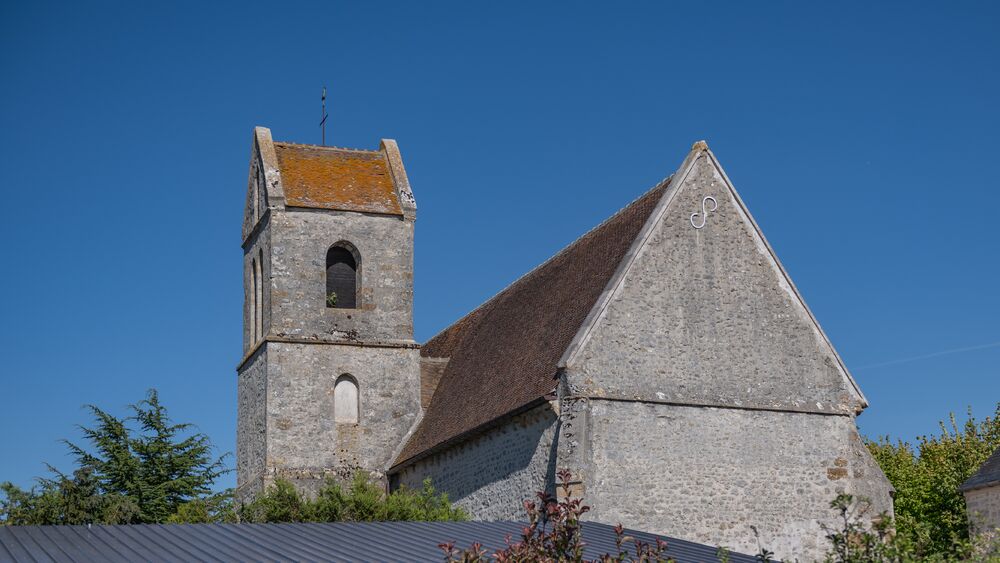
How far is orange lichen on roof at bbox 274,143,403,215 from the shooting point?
29.6 metres

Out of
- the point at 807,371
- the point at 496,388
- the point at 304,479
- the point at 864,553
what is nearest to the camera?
the point at 864,553

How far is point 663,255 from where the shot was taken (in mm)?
21641

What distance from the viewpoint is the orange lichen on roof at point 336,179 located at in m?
29.6

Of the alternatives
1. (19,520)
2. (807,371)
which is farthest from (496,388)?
(19,520)

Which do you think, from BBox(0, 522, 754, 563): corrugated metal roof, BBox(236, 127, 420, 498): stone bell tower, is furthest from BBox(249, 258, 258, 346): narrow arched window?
BBox(0, 522, 754, 563): corrugated metal roof

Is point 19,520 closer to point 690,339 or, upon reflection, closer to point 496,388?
point 496,388

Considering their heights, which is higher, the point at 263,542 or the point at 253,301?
the point at 253,301

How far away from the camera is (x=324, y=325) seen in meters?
28.8

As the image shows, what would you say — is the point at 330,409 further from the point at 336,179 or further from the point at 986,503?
the point at 986,503

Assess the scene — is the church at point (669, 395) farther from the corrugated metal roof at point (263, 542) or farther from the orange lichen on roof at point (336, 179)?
the orange lichen on roof at point (336, 179)

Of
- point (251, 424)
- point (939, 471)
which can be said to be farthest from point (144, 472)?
point (939, 471)

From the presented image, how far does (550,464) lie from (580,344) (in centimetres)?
196

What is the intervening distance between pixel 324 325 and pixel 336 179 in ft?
12.2

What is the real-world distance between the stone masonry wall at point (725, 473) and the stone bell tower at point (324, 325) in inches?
355
